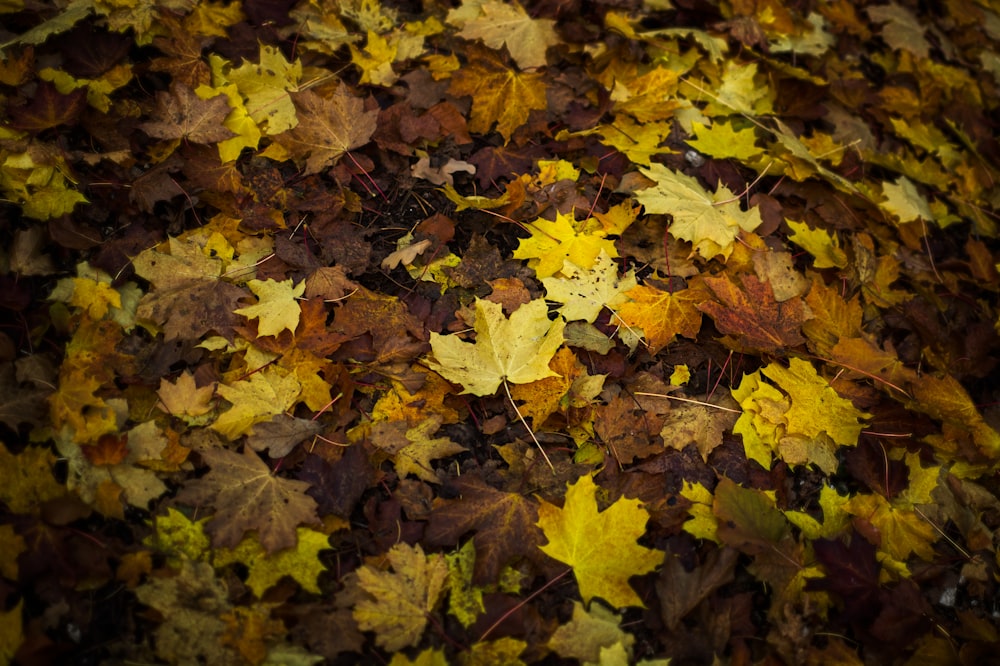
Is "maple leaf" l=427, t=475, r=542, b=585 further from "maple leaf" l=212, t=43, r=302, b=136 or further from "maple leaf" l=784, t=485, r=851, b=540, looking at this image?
"maple leaf" l=212, t=43, r=302, b=136

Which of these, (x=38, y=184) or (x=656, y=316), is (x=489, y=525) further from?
(x=38, y=184)

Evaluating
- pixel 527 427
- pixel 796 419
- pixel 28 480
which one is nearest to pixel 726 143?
pixel 796 419

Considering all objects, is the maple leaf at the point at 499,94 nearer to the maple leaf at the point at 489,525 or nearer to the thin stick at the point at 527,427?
the thin stick at the point at 527,427

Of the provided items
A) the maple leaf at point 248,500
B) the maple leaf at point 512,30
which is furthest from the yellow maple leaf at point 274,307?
the maple leaf at point 512,30

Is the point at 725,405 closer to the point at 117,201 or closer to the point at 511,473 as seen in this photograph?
the point at 511,473

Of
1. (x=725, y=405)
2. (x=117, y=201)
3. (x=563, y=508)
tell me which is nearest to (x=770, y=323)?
(x=725, y=405)

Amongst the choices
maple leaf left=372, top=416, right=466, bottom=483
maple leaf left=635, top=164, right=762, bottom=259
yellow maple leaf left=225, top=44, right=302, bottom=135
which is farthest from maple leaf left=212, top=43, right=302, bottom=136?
maple leaf left=635, top=164, right=762, bottom=259
